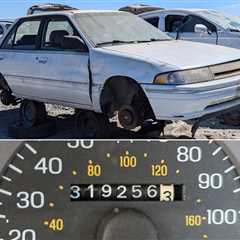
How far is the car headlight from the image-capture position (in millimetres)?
5754

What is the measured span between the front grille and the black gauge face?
3.76 meters

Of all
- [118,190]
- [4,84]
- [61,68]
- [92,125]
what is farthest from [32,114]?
[118,190]

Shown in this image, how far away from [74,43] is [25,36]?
4.59ft

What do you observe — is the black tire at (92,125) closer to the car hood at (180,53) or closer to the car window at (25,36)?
the car hood at (180,53)

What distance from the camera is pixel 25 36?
26.2 ft

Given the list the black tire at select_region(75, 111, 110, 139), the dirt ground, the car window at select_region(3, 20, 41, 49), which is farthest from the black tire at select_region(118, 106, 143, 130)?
the car window at select_region(3, 20, 41, 49)

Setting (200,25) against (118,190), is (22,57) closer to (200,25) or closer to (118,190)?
(200,25)

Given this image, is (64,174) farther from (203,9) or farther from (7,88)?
(203,9)

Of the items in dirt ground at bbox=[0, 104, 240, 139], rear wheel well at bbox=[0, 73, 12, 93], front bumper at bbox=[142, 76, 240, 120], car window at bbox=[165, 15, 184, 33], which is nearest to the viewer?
front bumper at bbox=[142, 76, 240, 120]

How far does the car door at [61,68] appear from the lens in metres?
6.78

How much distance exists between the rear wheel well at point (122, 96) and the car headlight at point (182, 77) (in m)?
0.38

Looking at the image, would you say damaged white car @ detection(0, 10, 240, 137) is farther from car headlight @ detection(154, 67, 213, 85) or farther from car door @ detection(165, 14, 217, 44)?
car door @ detection(165, 14, 217, 44)

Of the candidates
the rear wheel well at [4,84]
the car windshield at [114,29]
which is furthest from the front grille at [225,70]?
the rear wheel well at [4,84]

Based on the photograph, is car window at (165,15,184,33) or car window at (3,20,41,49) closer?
car window at (3,20,41,49)
